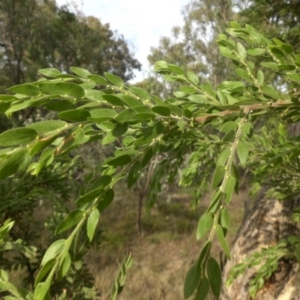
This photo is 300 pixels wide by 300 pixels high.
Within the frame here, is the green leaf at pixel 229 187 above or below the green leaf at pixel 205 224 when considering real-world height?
above

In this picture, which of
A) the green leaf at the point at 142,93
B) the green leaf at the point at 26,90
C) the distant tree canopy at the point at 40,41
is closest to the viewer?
the green leaf at the point at 26,90

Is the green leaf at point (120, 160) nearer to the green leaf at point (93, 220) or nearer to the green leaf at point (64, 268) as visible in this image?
the green leaf at point (93, 220)

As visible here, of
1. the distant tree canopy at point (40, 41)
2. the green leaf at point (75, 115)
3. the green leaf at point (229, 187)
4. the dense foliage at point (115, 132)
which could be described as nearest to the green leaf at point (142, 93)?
the dense foliage at point (115, 132)

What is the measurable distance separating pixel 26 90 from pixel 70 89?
103 mm

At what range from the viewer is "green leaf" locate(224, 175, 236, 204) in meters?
0.84

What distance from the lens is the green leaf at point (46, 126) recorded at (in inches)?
29.0

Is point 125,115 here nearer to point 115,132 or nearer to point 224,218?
point 115,132

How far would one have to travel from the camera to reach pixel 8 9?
41.8 feet

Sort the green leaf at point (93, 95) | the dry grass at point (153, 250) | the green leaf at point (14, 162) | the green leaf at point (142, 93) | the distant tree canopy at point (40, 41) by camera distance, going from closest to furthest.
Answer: the green leaf at point (14, 162)
the green leaf at point (93, 95)
the green leaf at point (142, 93)
the dry grass at point (153, 250)
the distant tree canopy at point (40, 41)

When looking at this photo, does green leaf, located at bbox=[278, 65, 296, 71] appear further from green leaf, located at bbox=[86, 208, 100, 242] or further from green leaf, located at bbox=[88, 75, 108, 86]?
green leaf, located at bbox=[86, 208, 100, 242]

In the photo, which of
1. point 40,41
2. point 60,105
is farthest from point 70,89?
point 40,41

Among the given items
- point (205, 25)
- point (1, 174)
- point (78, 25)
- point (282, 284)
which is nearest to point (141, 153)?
point (1, 174)

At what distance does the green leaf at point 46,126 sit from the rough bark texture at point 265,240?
2.63m

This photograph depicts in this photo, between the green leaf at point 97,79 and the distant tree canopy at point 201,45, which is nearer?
the green leaf at point 97,79
